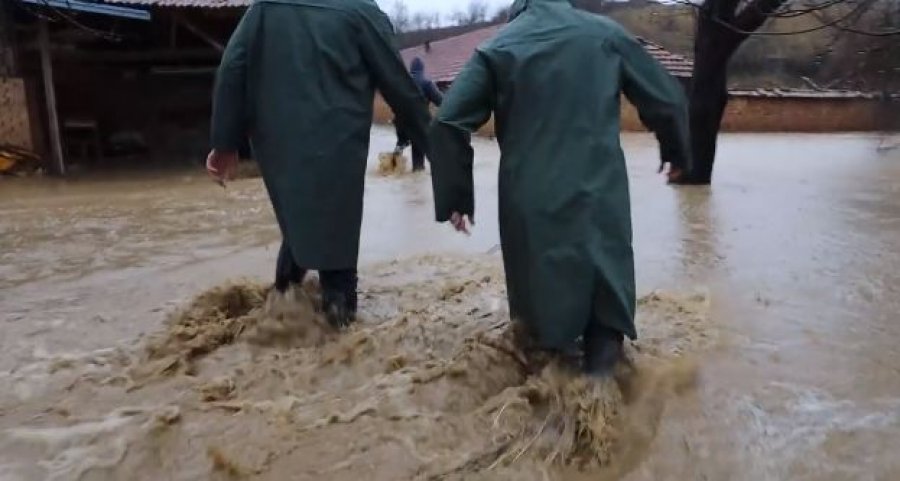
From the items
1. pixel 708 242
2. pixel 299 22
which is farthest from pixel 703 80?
pixel 299 22

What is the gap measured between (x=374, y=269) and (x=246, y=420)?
2.49 meters

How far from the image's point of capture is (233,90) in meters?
3.75

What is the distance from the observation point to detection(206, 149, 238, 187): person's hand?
12.7 feet

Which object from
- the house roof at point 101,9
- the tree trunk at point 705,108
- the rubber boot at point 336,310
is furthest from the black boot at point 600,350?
the house roof at point 101,9

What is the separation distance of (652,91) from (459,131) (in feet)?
2.16

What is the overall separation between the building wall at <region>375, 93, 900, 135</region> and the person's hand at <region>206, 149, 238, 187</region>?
20.7m

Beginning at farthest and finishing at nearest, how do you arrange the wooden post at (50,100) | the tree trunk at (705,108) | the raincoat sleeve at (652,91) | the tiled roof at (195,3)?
1. the wooden post at (50,100)
2. the tiled roof at (195,3)
3. the tree trunk at (705,108)
4. the raincoat sleeve at (652,91)

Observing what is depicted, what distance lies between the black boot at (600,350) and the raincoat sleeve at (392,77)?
1.12m

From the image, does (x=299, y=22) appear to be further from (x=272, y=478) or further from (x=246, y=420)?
(x=272, y=478)

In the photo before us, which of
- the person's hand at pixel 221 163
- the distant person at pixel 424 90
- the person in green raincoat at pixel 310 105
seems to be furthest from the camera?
the distant person at pixel 424 90

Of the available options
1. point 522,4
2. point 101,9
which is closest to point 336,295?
point 522,4

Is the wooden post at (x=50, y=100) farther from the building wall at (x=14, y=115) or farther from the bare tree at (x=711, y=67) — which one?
the bare tree at (x=711, y=67)

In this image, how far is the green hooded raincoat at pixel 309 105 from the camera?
146 inches

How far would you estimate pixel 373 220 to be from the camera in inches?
310
